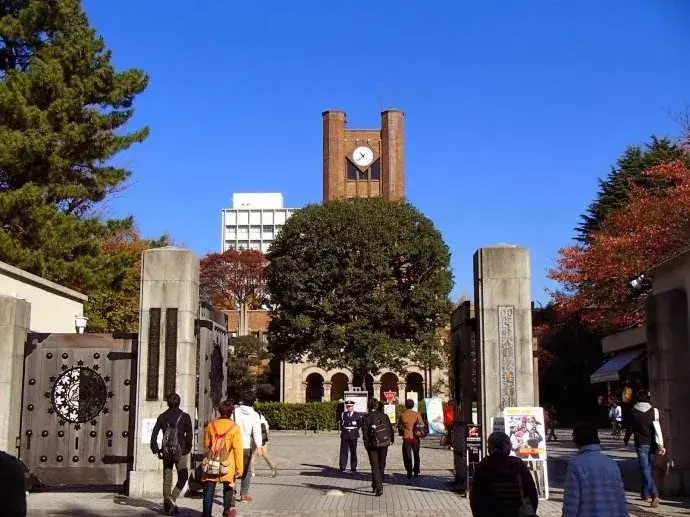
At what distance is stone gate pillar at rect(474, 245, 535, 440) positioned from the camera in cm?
1245

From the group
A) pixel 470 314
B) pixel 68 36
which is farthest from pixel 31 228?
pixel 470 314

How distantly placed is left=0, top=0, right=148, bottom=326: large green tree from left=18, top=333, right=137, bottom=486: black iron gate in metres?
9.55

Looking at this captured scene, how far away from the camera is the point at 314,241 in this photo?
46281mm

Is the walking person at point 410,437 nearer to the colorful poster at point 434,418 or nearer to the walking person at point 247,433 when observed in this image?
the walking person at point 247,433

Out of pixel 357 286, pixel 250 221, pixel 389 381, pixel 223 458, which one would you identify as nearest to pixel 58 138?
pixel 223 458

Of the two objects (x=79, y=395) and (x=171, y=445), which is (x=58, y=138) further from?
(x=171, y=445)

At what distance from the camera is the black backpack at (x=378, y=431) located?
12.9 meters

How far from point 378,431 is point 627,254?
17.1 metres

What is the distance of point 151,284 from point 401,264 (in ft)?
114

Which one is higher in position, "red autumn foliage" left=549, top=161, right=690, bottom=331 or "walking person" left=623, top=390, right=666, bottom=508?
"red autumn foliage" left=549, top=161, right=690, bottom=331

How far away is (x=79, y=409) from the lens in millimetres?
12641

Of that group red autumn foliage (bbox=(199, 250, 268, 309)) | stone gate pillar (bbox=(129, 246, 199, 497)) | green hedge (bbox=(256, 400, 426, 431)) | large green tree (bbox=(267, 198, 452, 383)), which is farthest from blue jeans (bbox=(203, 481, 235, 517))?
red autumn foliage (bbox=(199, 250, 268, 309))

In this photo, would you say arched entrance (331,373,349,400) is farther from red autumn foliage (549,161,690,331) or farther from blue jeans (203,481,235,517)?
blue jeans (203,481,235,517)

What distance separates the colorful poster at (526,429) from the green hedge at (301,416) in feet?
95.1
